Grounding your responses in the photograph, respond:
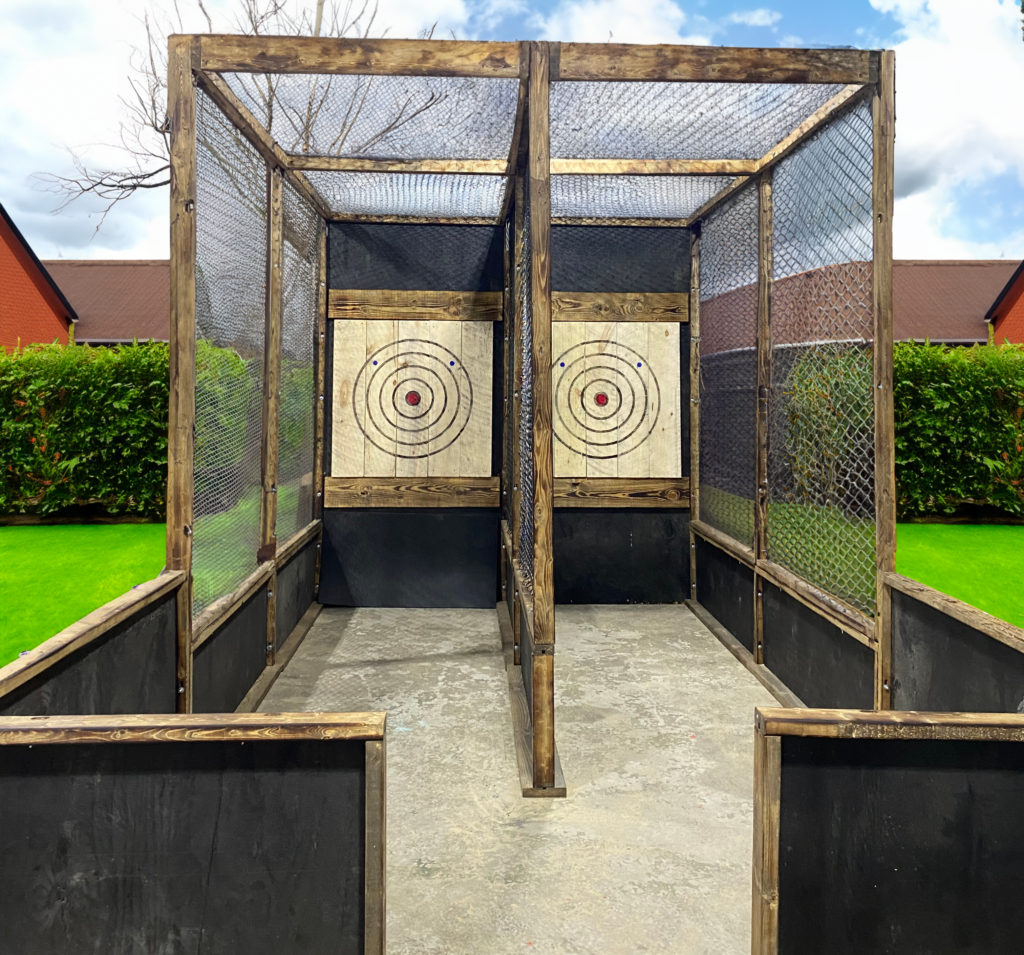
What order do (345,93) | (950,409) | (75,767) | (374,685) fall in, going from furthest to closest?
(950,409)
(374,685)
(345,93)
(75,767)

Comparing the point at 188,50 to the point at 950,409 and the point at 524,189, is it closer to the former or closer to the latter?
the point at 524,189

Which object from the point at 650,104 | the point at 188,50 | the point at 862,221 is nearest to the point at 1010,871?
the point at 862,221

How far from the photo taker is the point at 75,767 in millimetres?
1258

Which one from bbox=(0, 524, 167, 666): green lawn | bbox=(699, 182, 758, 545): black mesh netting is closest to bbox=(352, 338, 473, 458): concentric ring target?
bbox=(699, 182, 758, 545): black mesh netting

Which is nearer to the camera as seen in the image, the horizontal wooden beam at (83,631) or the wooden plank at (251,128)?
the horizontal wooden beam at (83,631)

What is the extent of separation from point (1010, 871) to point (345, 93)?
307cm

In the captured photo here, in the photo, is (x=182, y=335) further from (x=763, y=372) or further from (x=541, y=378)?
(x=763, y=372)

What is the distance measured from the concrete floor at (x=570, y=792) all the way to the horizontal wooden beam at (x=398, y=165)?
227 centimetres

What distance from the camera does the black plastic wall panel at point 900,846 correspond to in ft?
4.24

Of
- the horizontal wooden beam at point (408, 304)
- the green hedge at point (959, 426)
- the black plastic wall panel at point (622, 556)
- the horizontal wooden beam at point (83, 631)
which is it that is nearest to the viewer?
the horizontal wooden beam at point (83, 631)

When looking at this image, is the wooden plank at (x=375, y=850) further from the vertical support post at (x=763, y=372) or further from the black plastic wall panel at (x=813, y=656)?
the vertical support post at (x=763, y=372)

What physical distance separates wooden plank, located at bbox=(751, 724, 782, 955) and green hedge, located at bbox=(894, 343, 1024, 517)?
555cm

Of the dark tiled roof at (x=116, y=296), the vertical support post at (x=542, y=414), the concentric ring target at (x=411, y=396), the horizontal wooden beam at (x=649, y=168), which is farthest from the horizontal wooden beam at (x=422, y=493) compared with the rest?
the dark tiled roof at (x=116, y=296)

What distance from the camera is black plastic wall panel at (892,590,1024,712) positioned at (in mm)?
1904
